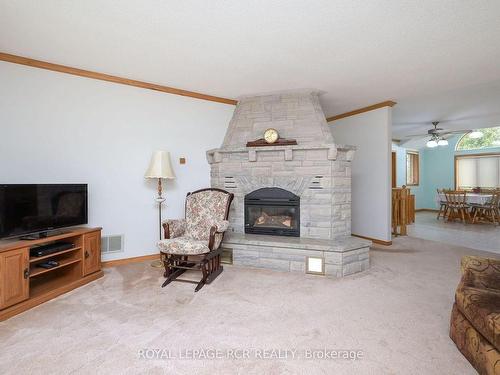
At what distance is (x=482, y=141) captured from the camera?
8.07 m

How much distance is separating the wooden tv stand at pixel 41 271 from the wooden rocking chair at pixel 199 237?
787 mm

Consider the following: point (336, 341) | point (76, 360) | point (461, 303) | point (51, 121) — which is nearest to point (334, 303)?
point (336, 341)

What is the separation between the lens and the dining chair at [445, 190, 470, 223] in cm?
685

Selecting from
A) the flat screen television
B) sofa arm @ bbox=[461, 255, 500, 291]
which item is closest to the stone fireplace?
sofa arm @ bbox=[461, 255, 500, 291]

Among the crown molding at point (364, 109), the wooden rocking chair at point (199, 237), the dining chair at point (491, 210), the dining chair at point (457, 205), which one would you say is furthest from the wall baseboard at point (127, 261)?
the dining chair at point (491, 210)

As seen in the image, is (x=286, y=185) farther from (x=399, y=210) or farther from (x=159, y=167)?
(x=399, y=210)

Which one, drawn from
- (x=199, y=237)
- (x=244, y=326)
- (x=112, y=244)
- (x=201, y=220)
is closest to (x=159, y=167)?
(x=201, y=220)

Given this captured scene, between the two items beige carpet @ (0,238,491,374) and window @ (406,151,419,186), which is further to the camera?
window @ (406,151,419,186)

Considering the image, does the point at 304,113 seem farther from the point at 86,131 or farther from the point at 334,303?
the point at 86,131

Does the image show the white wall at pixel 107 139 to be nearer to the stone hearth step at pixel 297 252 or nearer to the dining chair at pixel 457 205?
the stone hearth step at pixel 297 252

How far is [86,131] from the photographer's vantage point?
128 inches

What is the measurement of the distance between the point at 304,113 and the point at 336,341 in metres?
2.94

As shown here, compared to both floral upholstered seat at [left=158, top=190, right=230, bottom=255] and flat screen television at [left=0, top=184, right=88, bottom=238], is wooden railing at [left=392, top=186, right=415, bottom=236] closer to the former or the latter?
floral upholstered seat at [left=158, top=190, right=230, bottom=255]

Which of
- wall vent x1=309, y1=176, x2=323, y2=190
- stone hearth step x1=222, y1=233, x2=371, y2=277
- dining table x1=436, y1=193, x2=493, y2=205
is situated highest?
wall vent x1=309, y1=176, x2=323, y2=190
